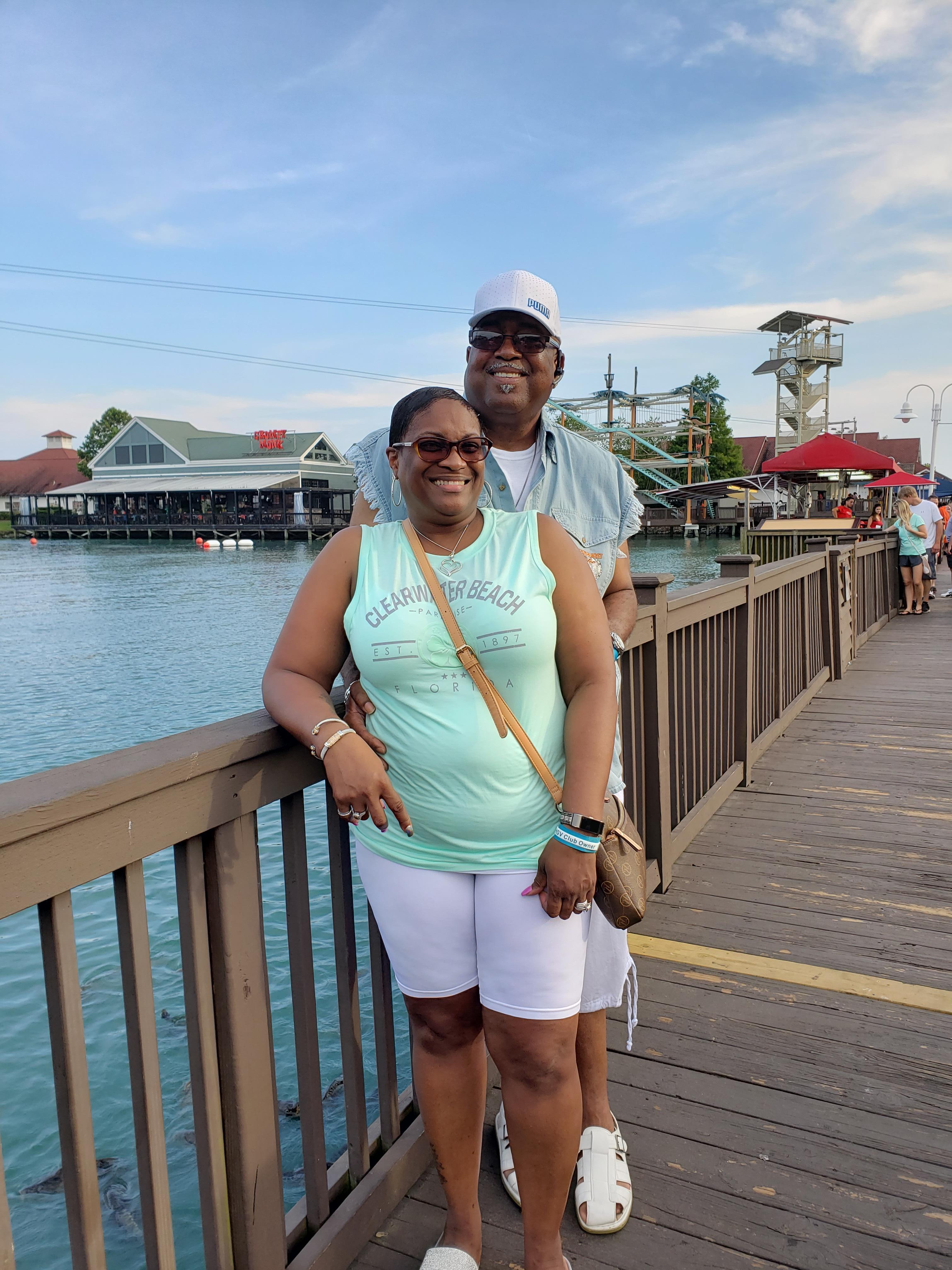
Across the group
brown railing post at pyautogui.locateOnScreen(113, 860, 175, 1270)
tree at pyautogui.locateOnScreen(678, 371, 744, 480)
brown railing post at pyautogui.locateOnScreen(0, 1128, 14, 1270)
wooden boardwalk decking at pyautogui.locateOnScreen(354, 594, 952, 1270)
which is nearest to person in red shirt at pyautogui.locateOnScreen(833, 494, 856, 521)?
wooden boardwalk decking at pyautogui.locateOnScreen(354, 594, 952, 1270)

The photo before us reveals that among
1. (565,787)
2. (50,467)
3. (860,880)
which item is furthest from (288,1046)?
(50,467)

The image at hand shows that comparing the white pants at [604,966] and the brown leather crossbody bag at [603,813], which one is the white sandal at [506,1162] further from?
the brown leather crossbody bag at [603,813]

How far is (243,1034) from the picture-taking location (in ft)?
4.57

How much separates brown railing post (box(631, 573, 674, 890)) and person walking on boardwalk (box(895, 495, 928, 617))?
8.19 meters

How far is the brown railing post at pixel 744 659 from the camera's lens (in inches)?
165

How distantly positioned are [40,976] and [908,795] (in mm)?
4779

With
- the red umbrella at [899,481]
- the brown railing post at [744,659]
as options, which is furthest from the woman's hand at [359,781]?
the red umbrella at [899,481]

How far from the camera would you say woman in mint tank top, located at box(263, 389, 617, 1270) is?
54.0 inches

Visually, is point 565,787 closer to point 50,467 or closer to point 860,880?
point 860,880


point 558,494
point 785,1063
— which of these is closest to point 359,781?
point 558,494

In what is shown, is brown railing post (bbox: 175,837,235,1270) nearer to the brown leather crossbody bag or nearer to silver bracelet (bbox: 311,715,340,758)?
silver bracelet (bbox: 311,715,340,758)

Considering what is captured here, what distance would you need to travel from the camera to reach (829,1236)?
5.54 ft

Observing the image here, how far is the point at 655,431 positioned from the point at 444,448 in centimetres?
6449

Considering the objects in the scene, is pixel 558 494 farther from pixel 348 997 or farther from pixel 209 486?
pixel 209 486
